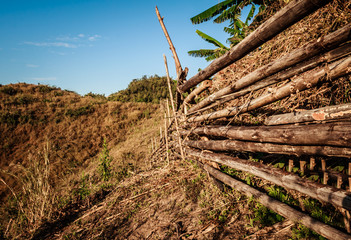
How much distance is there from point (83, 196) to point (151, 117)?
36.4 feet

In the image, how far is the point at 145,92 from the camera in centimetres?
2375

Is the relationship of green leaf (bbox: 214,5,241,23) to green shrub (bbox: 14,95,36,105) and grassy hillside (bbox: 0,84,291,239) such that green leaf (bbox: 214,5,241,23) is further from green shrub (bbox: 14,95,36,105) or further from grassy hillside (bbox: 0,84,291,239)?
green shrub (bbox: 14,95,36,105)

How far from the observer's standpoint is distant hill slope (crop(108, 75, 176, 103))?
70.7ft

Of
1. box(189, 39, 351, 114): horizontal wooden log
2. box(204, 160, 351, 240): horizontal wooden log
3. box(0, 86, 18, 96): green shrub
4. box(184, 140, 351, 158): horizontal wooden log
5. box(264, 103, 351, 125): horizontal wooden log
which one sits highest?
box(0, 86, 18, 96): green shrub

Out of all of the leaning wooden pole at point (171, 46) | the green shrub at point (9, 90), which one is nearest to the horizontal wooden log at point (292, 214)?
the leaning wooden pole at point (171, 46)

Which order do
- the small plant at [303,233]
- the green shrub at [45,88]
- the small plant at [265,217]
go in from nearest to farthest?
the small plant at [303,233] → the small plant at [265,217] → the green shrub at [45,88]

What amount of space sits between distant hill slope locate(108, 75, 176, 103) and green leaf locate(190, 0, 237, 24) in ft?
43.3

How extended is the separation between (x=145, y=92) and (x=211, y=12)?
17.2m

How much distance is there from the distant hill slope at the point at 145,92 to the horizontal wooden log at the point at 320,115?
1929 centimetres

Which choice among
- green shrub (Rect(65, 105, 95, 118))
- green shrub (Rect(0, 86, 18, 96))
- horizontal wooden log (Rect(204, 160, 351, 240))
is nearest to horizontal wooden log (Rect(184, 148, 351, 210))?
horizontal wooden log (Rect(204, 160, 351, 240))

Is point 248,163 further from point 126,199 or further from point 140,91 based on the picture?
point 140,91

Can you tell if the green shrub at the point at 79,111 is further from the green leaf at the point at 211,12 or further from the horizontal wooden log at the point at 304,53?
the horizontal wooden log at the point at 304,53

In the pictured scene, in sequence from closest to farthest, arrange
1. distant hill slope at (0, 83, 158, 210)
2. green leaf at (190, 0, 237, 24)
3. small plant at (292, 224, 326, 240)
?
small plant at (292, 224, 326, 240) → green leaf at (190, 0, 237, 24) → distant hill slope at (0, 83, 158, 210)

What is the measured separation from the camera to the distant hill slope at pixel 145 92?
21541mm
